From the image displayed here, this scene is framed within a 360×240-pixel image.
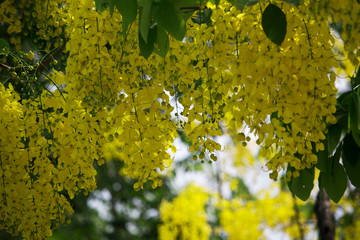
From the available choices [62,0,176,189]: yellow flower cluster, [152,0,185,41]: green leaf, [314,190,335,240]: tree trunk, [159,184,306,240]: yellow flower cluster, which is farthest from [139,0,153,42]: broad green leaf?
[159,184,306,240]: yellow flower cluster

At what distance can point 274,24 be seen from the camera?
57.8 inches

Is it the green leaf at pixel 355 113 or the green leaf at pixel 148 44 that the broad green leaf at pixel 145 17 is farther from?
the green leaf at pixel 355 113

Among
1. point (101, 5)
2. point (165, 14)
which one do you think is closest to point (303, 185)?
point (165, 14)

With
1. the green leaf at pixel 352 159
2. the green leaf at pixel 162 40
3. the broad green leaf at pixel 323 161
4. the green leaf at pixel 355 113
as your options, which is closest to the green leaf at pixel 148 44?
the green leaf at pixel 162 40

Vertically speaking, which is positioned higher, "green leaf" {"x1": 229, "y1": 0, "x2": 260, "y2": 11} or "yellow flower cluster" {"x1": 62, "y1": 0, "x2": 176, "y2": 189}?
"green leaf" {"x1": 229, "y1": 0, "x2": 260, "y2": 11}

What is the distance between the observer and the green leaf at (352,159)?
2.08 metres

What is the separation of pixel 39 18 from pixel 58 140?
809 mm

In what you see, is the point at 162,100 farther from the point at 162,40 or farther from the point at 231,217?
the point at 231,217

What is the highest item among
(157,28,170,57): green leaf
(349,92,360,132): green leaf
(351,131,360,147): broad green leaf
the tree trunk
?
(157,28,170,57): green leaf

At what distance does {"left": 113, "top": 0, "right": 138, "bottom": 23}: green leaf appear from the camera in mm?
1495

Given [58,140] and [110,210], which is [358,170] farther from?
[110,210]

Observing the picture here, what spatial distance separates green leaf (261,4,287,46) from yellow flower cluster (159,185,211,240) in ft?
20.3

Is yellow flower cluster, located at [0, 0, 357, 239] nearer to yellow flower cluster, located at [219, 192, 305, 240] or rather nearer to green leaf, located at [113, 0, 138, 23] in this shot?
green leaf, located at [113, 0, 138, 23]

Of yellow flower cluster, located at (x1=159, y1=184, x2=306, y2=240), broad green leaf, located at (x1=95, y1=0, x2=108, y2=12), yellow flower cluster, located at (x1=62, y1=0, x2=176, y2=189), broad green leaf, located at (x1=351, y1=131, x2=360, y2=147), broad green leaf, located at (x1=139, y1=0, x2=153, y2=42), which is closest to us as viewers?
broad green leaf, located at (x1=139, y1=0, x2=153, y2=42)
